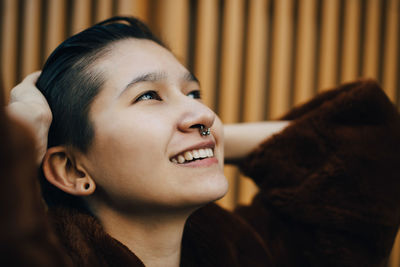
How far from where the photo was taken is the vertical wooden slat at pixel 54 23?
3.80ft

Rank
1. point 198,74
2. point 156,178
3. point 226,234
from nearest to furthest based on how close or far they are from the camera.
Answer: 1. point 156,178
2. point 226,234
3. point 198,74

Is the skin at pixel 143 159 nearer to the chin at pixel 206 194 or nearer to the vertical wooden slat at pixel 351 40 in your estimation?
the chin at pixel 206 194

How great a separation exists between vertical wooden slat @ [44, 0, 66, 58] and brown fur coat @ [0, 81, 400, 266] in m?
0.81

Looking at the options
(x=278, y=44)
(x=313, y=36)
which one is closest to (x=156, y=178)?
(x=278, y=44)

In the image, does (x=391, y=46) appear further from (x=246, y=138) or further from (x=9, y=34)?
(x=9, y=34)

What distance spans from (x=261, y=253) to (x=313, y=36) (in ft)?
3.48

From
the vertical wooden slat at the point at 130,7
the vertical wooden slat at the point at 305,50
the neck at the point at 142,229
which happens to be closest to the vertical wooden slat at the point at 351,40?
the vertical wooden slat at the point at 305,50

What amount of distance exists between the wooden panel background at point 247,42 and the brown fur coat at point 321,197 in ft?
1.45

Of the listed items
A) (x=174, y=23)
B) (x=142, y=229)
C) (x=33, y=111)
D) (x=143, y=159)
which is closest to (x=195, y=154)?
(x=143, y=159)

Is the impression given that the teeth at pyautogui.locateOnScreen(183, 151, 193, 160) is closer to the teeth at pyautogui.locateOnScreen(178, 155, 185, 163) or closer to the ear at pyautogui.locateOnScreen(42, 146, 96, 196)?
the teeth at pyautogui.locateOnScreen(178, 155, 185, 163)

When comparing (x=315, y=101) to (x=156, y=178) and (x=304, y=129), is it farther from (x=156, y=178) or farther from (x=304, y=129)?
(x=156, y=178)

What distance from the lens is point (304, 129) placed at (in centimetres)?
96

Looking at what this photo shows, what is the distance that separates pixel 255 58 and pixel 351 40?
539 mm

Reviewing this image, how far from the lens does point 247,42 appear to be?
1408 mm
